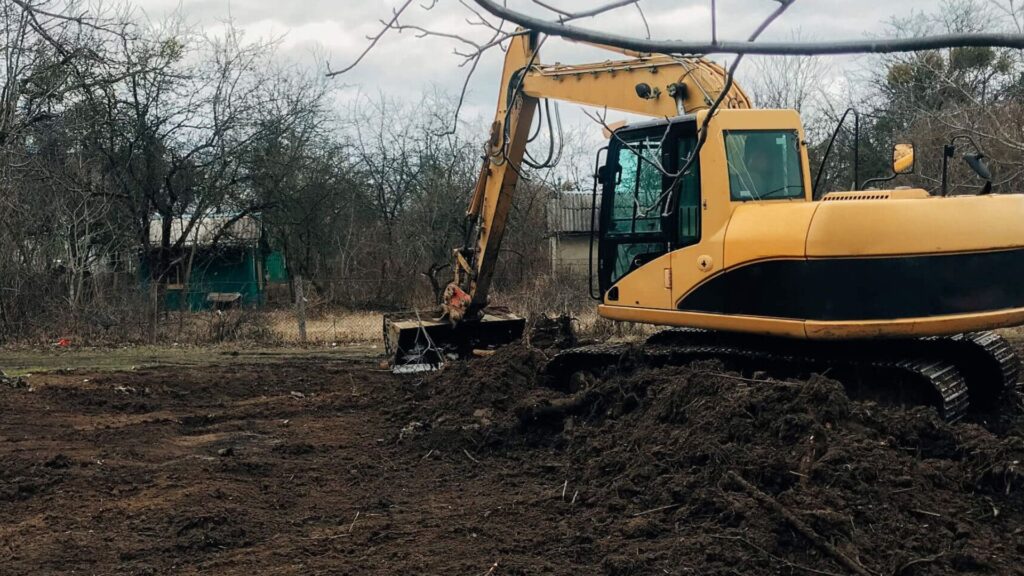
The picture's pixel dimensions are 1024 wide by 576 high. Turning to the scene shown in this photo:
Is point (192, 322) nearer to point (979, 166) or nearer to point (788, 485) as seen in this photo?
point (979, 166)

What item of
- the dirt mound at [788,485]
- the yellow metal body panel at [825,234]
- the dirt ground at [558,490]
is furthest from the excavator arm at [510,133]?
the dirt mound at [788,485]

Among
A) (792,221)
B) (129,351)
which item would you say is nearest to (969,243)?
(792,221)

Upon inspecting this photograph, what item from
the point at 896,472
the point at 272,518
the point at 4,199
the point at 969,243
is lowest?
the point at 272,518

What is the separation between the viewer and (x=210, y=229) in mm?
22344

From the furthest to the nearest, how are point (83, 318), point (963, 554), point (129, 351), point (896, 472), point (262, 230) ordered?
point (262, 230), point (83, 318), point (129, 351), point (896, 472), point (963, 554)

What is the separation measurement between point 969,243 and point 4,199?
15405 millimetres

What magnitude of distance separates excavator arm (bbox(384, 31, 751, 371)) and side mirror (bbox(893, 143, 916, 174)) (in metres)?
1.37

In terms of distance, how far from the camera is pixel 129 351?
1430 cm

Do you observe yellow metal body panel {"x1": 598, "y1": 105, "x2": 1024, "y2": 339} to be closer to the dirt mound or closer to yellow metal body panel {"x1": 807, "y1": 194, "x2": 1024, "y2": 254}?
yellow metal body panel {"x1": 807, "y1": 194, "x2": 1024, "y2": 254}

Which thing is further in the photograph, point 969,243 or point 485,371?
point 485,371

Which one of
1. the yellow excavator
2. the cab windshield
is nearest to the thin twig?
the yellow excavator

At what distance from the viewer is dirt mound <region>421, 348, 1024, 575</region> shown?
4.18m

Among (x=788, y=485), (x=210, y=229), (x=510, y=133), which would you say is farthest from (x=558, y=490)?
(x=210, y=229)

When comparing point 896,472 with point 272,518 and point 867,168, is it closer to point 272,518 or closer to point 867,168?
point 272,518
